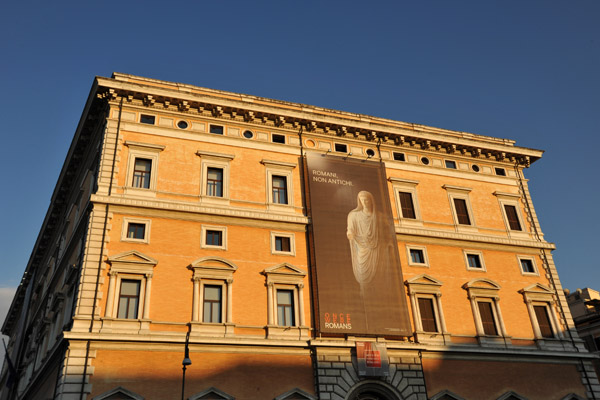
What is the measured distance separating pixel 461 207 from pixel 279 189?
11.4m

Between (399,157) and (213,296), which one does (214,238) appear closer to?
(213,296)

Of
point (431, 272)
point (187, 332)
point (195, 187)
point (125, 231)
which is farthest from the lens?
point (431, 272)

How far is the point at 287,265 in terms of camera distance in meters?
26.0

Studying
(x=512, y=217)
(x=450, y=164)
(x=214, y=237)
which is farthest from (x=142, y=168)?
(x=512, y=217)

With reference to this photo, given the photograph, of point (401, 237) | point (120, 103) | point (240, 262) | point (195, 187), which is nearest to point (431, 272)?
point (401, 237)

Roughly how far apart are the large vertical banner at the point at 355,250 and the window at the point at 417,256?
1074 millimetres

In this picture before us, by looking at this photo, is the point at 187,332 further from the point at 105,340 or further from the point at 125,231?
the point at 125,231

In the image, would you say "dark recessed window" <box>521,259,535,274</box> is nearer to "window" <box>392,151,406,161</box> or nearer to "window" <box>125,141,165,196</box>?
"window" <box>392,151,406,161</box>

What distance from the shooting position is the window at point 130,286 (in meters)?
22.7

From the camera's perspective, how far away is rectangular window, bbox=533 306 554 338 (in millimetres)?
29703

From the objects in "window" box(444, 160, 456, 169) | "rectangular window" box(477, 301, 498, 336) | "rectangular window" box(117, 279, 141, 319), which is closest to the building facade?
"rectangular window" box(117, 279, 141, 319)

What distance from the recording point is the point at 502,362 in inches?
1078

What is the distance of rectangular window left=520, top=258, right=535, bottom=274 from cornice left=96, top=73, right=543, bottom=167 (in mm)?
6881

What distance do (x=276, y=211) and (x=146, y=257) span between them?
705cm
